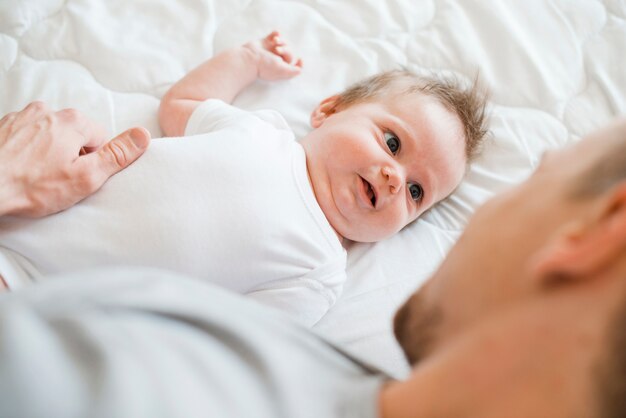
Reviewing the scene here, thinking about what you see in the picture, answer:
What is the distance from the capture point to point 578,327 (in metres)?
0.45

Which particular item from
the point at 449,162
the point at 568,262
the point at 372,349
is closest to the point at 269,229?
the point at 372,349

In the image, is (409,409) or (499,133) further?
(499,133)

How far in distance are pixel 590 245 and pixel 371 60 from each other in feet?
3.20

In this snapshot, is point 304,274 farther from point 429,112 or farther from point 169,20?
point 169,20

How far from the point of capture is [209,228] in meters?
0.92

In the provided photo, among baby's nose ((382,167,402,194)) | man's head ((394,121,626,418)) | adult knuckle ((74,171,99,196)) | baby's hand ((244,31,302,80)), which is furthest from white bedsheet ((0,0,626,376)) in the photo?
man's head ((394,121,626,418))

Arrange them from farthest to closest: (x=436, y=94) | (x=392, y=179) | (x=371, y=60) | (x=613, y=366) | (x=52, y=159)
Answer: (x=371, y=60) → (x=436, y=94) → (x=392, y=179) → (x=52, y=159) → (x=613, y=366)

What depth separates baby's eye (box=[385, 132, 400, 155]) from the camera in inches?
43.9

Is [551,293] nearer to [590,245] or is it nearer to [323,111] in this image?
[590,245]

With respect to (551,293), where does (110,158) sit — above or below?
below

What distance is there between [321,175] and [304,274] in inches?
8.0

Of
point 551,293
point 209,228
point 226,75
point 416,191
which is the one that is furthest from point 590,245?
point 226,75

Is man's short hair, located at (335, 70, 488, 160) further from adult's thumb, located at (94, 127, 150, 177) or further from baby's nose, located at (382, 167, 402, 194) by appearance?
adult's thumb, located at (94, 127, 150, 177)

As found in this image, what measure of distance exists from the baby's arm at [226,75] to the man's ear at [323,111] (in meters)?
0.11
